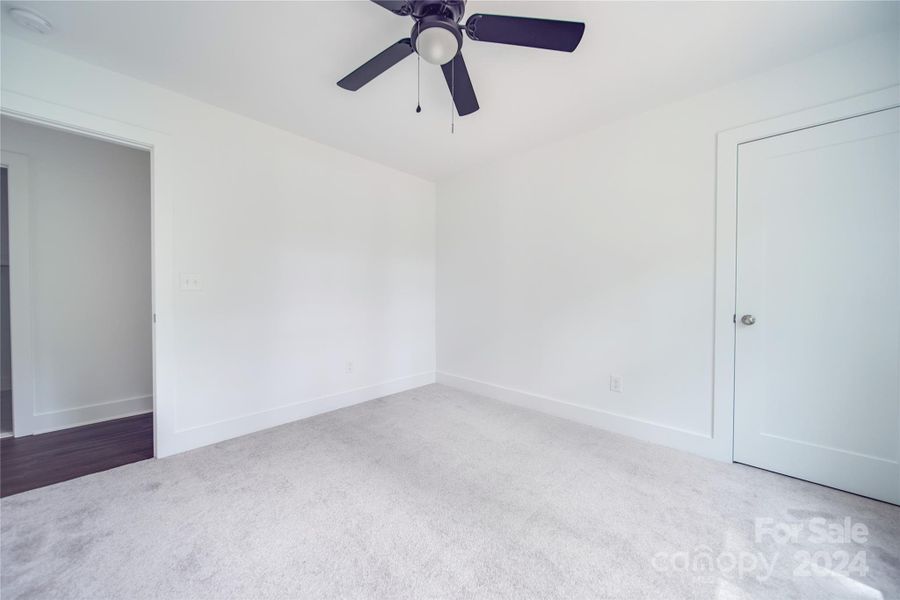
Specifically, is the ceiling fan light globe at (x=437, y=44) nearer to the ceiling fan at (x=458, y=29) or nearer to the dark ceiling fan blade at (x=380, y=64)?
the ceiling fan at (x=458, y=29)

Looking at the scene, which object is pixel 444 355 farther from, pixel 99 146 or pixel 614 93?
pixel 99 146

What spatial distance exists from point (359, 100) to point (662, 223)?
7.69ft

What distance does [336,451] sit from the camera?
2264 millimetres

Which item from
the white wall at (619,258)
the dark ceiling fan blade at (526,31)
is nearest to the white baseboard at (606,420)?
the white wall at (619,258)

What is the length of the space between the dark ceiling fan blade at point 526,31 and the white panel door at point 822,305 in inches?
61.3

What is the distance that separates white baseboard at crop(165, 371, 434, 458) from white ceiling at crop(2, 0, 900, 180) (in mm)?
2368

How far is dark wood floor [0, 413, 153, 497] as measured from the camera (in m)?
1.94

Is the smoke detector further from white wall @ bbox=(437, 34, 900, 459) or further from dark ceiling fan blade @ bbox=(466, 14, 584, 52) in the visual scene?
white wall @ bbox=(437, 34, 900, 459)

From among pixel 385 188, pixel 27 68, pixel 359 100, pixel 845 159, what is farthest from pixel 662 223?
pixel 27 68

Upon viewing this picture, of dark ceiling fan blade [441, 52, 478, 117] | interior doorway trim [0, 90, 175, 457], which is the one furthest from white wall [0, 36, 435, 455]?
dark ceiling fan blade [441, 52, 478, 117]

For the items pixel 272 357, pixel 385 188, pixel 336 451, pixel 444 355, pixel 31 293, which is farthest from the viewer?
pixel 444 355

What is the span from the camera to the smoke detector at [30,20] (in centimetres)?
154

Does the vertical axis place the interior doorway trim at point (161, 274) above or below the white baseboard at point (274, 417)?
above

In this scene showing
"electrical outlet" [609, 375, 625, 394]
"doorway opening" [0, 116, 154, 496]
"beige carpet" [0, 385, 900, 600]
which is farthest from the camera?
"electrical outlet" [609, 375, 625, 394]
